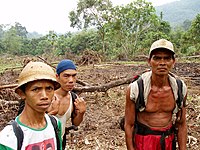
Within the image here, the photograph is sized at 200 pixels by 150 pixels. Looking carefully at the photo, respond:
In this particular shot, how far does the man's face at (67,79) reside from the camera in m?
2.56

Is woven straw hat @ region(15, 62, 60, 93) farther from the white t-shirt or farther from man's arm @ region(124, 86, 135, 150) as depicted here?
man's arm @ region(124, 86, 135, 150)

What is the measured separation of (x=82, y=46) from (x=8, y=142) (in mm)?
30014

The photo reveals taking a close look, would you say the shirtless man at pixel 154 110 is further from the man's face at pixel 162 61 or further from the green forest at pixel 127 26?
the green forest at pixel 127 26

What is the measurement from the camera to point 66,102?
2.53m

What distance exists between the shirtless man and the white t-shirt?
0.87 m

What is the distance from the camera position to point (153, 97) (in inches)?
98.3

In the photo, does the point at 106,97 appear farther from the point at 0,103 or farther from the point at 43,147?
the point at 43,147

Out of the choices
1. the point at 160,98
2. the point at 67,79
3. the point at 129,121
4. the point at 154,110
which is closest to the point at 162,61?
the point at 160,98

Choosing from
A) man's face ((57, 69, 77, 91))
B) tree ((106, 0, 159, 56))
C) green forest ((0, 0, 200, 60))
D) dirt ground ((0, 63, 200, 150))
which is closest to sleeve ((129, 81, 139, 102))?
man's face ((57, 69, 77, 91))

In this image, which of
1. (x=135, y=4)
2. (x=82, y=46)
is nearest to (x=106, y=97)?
(x=135, y=4)

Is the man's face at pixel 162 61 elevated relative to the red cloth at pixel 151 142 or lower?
elevated

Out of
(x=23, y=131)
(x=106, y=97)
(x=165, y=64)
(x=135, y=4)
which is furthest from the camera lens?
(x=135, y=4)

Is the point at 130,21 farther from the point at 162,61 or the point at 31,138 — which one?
the point at 31,138

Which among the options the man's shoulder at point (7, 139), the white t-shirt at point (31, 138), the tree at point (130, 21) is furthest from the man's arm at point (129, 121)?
the tree at point (130, 21)
